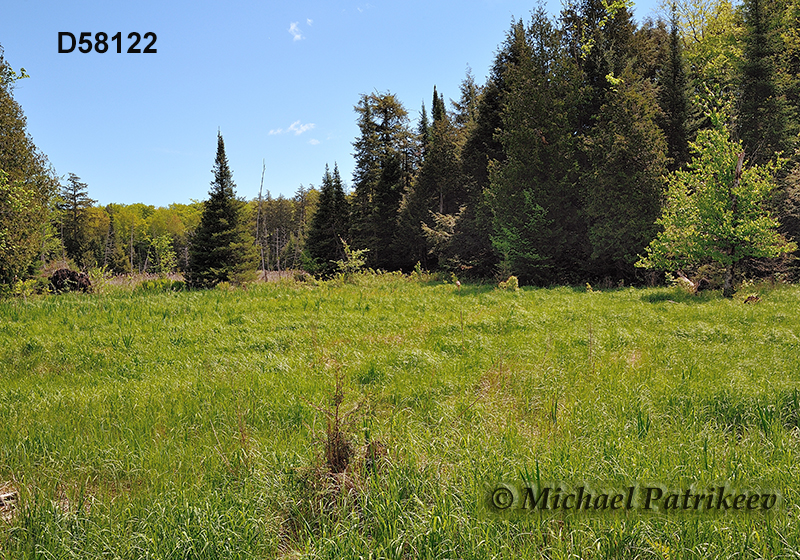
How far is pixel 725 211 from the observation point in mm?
12484

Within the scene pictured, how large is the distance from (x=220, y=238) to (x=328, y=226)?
1042 centimetres

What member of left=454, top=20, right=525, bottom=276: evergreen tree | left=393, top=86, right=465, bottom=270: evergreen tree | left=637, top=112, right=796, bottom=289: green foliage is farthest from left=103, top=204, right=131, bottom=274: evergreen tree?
left=637, top=112, right=796, bottom=289: green foliage

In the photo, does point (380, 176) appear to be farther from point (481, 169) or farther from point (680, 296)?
point (680, 296)

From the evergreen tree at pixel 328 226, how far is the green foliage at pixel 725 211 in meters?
25.1

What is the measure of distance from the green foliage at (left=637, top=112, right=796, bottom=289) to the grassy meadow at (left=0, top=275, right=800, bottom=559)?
522cm

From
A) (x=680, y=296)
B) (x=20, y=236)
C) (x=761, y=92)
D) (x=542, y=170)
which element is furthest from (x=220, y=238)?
(x=761, y=92)

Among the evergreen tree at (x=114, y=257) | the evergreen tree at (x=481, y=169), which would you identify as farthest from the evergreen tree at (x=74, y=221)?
the evergreen tree at (x=481, y=169)

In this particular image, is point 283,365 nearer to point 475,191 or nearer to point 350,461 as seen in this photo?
point 350,461

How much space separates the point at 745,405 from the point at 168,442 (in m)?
5.81

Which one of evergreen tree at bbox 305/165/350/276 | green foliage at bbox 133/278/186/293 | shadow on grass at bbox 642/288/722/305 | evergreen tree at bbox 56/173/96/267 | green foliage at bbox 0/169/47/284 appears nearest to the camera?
shadow on grass at bbox 642/288/722/305

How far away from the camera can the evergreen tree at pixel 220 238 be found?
25.3 metres

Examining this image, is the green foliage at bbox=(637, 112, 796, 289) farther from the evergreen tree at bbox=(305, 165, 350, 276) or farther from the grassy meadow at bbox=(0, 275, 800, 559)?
the evergreen tree at bbox=(305, 165, 350, 276)

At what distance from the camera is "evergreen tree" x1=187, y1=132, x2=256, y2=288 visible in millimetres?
25266

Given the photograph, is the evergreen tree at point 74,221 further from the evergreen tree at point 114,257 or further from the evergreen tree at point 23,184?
the evergreen tree at point 23,184
